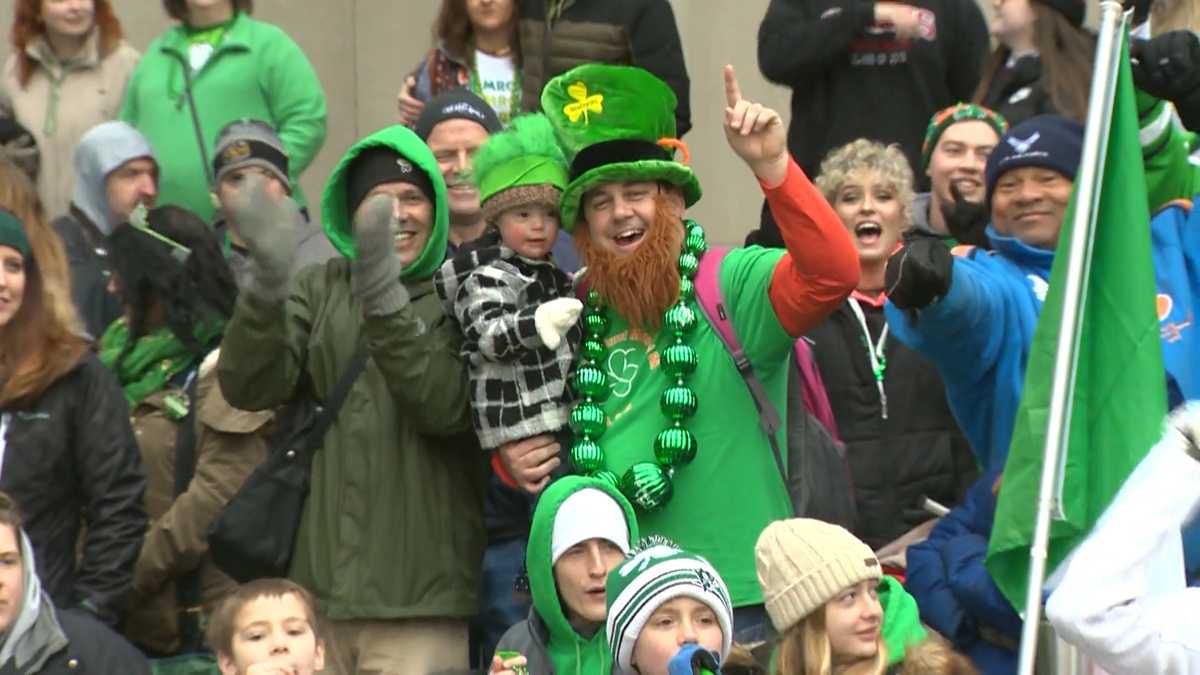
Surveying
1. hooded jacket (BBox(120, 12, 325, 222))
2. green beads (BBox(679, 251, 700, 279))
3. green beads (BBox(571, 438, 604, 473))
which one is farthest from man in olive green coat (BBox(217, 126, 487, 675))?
hooded jacket (BBox(120, 12, 325, 222))

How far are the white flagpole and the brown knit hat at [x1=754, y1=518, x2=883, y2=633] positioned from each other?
415 mm

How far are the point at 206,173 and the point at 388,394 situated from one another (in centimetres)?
281

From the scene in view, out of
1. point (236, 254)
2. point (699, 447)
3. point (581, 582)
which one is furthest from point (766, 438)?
point (236, 254)

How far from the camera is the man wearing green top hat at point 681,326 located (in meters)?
6.93

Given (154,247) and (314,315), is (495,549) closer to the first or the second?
(314,315)

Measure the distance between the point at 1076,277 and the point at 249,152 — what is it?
3583 millimetres

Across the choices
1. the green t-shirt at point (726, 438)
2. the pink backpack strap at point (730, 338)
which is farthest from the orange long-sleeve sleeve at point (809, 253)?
the pink backpack strap at point (730, 338)

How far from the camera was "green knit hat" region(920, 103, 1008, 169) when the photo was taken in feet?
28.9

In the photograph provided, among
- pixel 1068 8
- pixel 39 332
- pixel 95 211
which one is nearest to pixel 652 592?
pixel 39 332

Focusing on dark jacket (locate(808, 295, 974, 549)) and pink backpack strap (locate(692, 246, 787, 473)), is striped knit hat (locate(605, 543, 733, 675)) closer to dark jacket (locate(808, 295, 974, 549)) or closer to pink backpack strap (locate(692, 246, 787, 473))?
pink backpack strap (locate(692, 246, 787, 473))

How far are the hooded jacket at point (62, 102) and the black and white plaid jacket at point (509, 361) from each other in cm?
329

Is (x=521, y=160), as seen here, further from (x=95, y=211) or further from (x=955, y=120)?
(x=95, y=211)

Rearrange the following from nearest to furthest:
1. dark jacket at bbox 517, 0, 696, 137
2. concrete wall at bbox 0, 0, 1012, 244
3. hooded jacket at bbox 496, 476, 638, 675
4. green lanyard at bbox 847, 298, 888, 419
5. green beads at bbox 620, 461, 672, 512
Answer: hooded jacket at bbox 496, 476, 638, 675
green beads at bbox 620, 461, 672, 512
green lanyard at bbox 847, 298, 888, 419
dark jacket at bbox 517, 0, 696, 137
concrete wall at bbox 0, 0, 1012, 244

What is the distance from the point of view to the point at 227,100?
1009 cm
